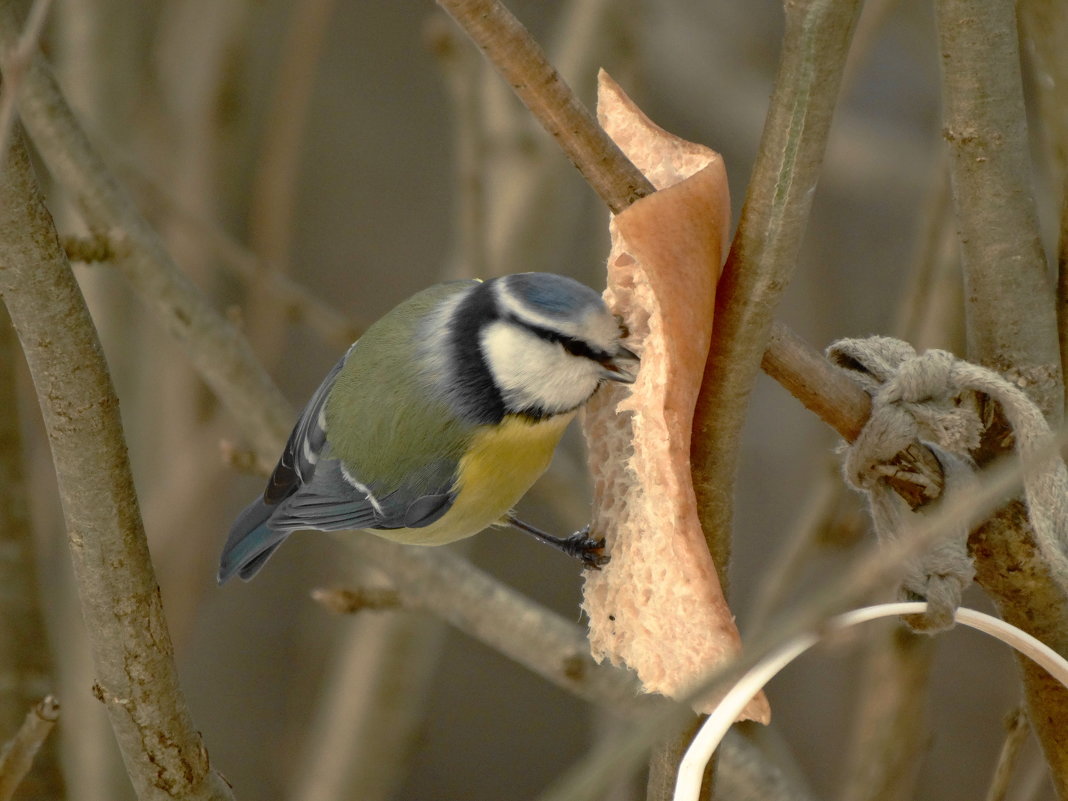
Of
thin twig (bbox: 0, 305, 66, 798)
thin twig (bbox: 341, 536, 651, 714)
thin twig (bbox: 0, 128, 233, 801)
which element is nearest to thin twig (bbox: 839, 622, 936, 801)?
Result: thin twig (bbox: 341, 536, 651, 714)

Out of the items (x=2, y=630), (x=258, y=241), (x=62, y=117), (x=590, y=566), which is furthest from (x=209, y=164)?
(x=590, y=566)

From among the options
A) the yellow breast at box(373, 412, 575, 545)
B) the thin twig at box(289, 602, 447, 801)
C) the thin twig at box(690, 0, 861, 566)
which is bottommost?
the thin twig at box(289, 602, 447, 801)

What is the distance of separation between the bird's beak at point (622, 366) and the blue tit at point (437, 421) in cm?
2

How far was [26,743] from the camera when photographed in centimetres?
64

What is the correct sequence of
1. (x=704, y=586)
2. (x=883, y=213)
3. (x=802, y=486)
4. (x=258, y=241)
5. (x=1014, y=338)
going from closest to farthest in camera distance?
(x=704, y=586), (x=1014, y=338), (x=258, y=241), (x=802, y=486), (x=883, y=213)

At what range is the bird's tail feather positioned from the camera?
101 cm

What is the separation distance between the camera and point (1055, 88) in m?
0.65

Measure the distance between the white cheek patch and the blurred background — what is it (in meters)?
0.23

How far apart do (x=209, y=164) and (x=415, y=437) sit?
2.31 feet

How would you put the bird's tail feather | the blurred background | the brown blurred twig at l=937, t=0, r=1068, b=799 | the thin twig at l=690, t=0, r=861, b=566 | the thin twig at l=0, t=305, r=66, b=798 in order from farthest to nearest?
the blurred background < the bird's tail feather < the thin twig at l=0, t=305, r=66, b=798 < the brown blurred twig at l=937, t=0, r=1068, b=799 < the thin twig at l=690, t=0, r=861, b=566

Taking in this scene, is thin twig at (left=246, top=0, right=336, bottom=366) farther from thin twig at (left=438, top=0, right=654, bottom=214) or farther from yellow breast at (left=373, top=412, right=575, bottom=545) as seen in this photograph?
thin twig at (left=438, top=0, right=654, bottom=214)

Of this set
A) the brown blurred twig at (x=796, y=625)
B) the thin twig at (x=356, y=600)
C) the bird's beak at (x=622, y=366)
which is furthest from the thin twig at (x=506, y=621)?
the brown blurred twig at (x=796, y=625)

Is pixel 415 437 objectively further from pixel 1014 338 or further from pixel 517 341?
pixel 1014 338

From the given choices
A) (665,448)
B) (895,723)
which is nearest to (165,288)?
(665,448)
